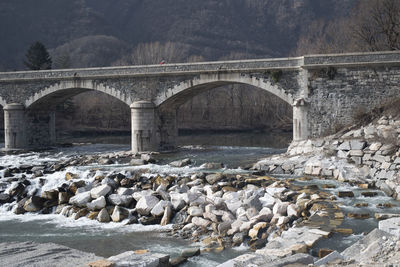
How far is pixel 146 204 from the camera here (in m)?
12.5

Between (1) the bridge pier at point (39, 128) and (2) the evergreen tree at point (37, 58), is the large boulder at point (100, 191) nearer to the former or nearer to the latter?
(1) the bridge pier at point (39, 128)

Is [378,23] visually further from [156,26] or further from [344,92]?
[156,26]

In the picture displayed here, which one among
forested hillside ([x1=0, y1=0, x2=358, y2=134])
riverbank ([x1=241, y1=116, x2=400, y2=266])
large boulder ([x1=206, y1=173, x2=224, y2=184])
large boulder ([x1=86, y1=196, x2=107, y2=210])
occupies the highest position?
forested hillside ([x1=0, y1=0, x2=358, y2=134])

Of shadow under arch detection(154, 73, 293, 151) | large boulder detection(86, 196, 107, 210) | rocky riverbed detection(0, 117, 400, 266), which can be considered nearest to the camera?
rocky riverbed detection(0, 117, 400, 266)

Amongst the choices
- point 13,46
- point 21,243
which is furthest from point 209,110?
point 13,46

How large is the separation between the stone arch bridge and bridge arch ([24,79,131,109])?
58mm

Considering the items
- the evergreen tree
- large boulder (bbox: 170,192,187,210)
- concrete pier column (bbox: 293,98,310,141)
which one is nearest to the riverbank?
concrete pier column (bbox: 293,98,310,141)

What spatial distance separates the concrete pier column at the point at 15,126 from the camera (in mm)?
28438

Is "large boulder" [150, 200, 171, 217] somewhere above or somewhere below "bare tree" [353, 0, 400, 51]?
below

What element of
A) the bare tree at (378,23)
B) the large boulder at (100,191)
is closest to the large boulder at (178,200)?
the large boulder at (100,191)

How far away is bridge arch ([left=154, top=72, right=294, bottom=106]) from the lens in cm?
2106

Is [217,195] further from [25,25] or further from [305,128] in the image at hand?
[25,25]

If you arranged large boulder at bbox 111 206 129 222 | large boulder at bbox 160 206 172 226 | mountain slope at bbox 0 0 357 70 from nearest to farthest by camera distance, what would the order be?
large boulder at bbox 160 206 172 226, large boulder at bbox 111 206 129 222, mountain slope at bbox 0 0 357 70

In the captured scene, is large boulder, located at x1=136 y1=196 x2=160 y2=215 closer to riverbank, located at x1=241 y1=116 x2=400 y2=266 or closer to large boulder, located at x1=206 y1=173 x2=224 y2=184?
large boulder, located at x1=206 y1=173 x2=224 y2=184
